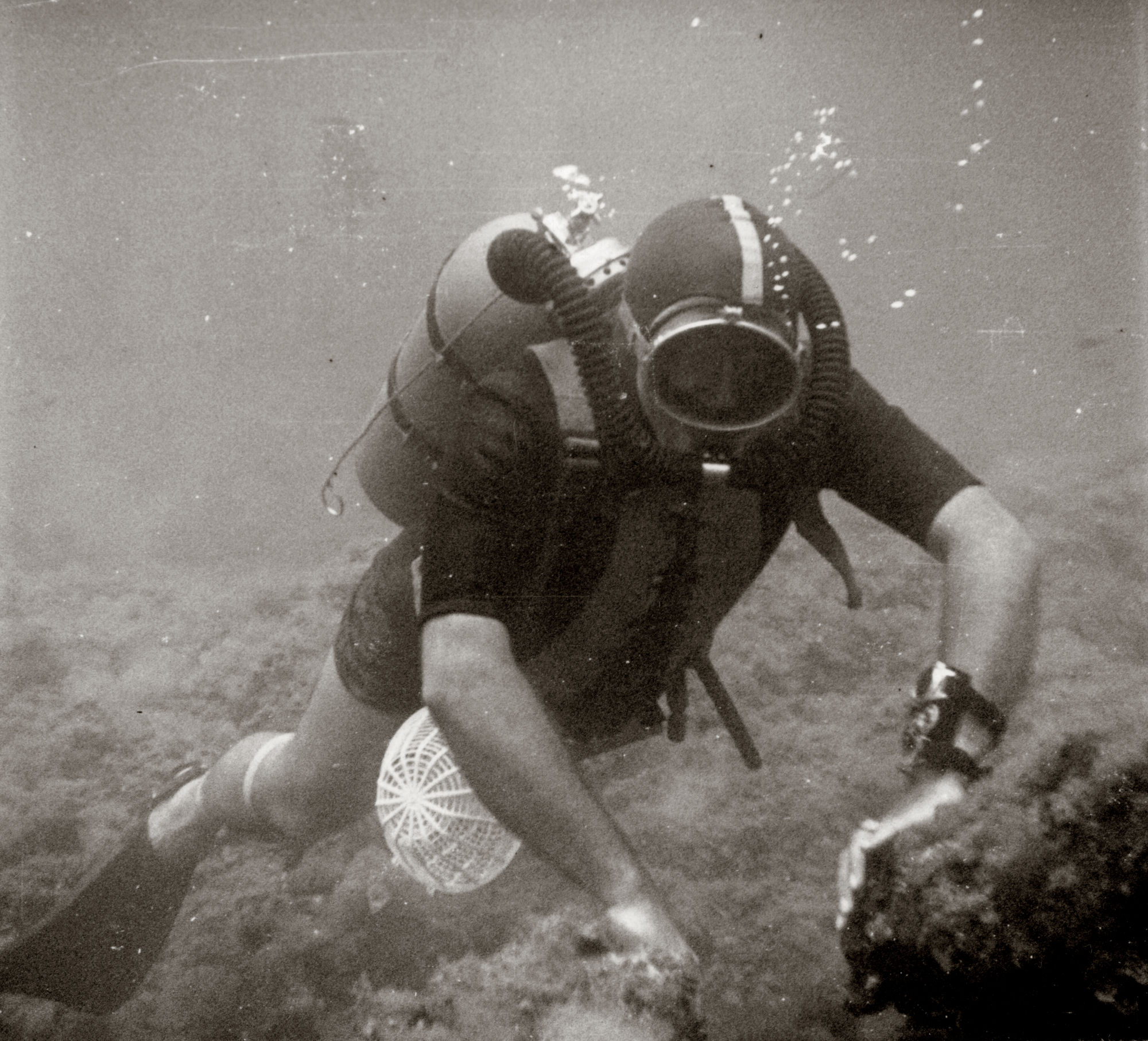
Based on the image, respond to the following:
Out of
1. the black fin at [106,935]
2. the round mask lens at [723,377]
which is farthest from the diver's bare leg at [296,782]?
the round mask lens at [723,377]

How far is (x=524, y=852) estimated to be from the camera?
3.61 metres

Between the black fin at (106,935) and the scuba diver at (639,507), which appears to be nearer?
the scuba diver at (639,507)

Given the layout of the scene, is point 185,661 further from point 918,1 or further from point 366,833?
point 918,1

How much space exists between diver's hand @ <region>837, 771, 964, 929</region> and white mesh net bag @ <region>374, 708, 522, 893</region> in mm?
1174

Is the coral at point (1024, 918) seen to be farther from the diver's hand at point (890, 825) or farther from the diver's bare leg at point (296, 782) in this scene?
the diver's bare leg at point (296, 782)

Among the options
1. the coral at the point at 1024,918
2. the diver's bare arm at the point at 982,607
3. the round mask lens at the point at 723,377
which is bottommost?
the coral at the point at 1024,918

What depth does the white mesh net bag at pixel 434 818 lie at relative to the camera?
2289 mm

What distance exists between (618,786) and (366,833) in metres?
1.54

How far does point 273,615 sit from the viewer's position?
7367mm

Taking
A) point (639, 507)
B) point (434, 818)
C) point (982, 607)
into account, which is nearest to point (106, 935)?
point (434, 818)

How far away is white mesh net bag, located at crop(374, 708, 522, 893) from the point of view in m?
2.29

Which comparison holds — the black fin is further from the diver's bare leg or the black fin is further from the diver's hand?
the diver's hand

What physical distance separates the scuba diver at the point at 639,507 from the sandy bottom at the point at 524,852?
24 cm

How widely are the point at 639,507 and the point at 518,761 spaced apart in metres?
0.73
